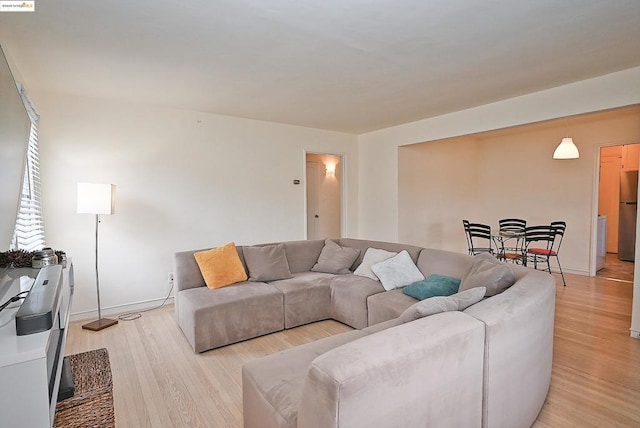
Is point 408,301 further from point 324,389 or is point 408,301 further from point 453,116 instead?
point 453,116

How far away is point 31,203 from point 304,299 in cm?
265

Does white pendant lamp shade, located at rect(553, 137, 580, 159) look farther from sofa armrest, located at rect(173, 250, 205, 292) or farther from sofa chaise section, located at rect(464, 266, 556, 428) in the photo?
sofa armrest, located at rect(173, 250, 205, 292)

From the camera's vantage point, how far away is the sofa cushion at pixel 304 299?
3264mm

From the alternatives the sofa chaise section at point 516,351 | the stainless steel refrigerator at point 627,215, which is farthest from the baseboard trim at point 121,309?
the stainless steel refrigerator at point 627,215

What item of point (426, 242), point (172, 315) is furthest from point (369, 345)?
point (426, 242)

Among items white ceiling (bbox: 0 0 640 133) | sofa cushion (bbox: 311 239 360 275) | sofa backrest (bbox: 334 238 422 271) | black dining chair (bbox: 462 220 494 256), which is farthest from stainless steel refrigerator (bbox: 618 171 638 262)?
sofa cushion (bbox: 311 239 360 275)

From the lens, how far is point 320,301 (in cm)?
344

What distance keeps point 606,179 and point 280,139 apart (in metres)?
6.78

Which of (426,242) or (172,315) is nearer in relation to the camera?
(172,315)

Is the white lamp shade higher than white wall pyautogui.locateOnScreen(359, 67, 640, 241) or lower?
lower

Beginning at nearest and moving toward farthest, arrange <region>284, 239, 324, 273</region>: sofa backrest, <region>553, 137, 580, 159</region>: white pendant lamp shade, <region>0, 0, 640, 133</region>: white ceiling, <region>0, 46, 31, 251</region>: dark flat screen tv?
1. <region>0, 46, 31, 251</region>: dark flat screen tv
2. <region>0, 0, 640, 133</region>: white ceiling
3. <region>284, 239, 324, 273</region>: sofa backrest
4. <region>553, 137, 580, 159</region>: white pendant lamp shade

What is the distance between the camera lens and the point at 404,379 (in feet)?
3.82

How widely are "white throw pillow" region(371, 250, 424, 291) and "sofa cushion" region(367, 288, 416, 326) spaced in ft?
0.37

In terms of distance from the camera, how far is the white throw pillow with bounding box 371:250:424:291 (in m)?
3.19
